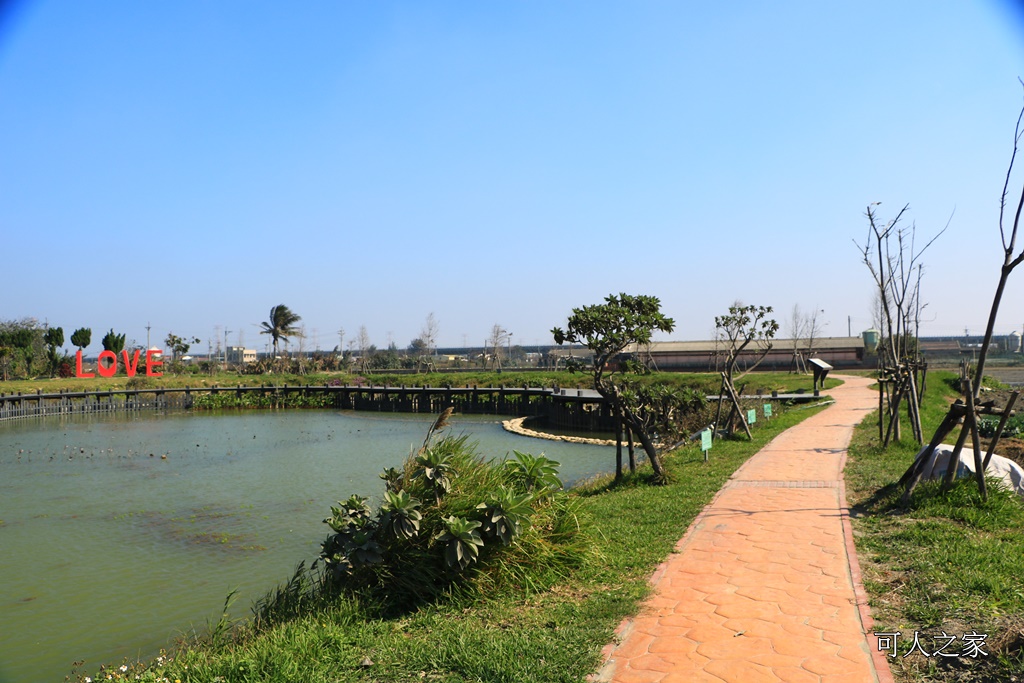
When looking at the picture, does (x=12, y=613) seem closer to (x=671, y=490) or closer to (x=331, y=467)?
(x=671, y=490)

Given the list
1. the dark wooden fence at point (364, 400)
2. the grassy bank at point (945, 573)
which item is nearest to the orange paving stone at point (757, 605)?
the grassy bank at point (945, 573)

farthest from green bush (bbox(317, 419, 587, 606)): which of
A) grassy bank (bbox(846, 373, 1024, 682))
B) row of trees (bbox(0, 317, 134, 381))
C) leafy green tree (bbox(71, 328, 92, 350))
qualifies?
leafy green tree (bbox(71, 328, 92, 350))

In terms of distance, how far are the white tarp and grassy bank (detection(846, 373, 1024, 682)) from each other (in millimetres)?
467

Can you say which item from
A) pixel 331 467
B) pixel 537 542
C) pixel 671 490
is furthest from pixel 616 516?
pixel 331 467

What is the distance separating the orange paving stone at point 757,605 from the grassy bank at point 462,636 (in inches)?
9.3

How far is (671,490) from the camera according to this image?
32.9ft

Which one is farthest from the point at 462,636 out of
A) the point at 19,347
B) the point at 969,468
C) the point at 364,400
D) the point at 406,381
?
the point at 19,347

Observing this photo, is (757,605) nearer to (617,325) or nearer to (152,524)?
(617,325)

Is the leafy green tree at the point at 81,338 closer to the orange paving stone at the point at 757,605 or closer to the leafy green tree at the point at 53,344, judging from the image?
Result: the leafy green tree at the point at 53,344

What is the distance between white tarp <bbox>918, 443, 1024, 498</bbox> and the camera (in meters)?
8.05

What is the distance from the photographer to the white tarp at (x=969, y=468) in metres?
8.05

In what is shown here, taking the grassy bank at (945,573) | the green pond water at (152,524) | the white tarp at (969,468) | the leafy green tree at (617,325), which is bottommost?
the green pond water at (152,524)

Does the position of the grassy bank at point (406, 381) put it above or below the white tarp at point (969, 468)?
below

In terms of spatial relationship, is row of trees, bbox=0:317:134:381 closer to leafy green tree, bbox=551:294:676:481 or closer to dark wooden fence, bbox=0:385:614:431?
dark wooden fence, bbox=0:385:614:431
